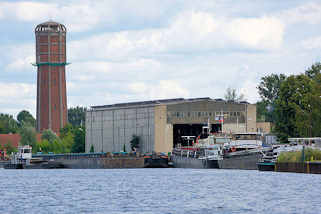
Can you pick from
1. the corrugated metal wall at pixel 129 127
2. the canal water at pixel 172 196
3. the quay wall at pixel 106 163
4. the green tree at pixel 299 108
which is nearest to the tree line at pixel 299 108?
the green tree at pixel 299 108

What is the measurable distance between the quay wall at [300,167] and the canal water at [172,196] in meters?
4.99

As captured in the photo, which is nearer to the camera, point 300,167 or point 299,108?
point 300,167

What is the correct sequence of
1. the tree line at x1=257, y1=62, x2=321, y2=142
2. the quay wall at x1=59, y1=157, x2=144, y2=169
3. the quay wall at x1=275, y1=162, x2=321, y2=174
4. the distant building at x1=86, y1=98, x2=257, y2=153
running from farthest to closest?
1. the distant building at x1=86, y1=98, x2=257, y2=153
2. the quay wall at x1=59, y1=157, x2=144, y2=169
3. the tree line at x1=257, y1=62, x2=321, y2=142
4. the quay wall at x1=275, y1=162, x2=321, y2=174

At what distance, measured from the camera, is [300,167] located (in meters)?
106

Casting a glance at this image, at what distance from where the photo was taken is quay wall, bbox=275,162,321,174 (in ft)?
332

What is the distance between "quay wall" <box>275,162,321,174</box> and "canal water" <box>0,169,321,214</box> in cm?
499

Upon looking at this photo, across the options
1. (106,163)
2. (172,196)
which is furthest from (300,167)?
(106,163)

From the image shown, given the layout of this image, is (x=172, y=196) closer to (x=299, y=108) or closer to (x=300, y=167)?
(x=300, y=167)

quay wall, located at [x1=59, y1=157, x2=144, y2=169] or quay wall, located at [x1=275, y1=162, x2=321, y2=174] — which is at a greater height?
quay wall, located at [x1=59, y1=157, x2=144, y2=169]

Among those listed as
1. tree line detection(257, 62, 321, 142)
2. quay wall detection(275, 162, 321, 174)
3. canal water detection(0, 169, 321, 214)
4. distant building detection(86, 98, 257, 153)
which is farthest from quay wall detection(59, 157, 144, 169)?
canal water detection(0, 169, 321, 214)

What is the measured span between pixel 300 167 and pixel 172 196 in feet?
114

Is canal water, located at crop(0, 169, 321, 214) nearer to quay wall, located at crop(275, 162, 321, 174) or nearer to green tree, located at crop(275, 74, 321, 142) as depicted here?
quay wall, located at crop(275, 162, 321, 174)

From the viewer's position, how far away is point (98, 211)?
6272cm

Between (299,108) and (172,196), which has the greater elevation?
(299,108)
